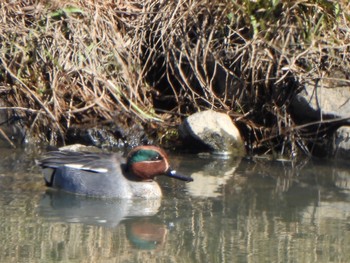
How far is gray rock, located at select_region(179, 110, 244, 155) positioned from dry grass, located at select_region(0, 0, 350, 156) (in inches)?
9.2

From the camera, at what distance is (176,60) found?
8328mm

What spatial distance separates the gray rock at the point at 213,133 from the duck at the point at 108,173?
4.27 feet

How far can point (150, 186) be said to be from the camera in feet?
21.1

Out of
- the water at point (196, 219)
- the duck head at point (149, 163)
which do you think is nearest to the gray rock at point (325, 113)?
the water at point (196, 219)

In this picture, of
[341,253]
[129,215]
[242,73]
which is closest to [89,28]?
[242,73]

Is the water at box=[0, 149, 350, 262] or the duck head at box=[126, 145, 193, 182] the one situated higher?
the duck head at box=[126, 145, 193, 182]

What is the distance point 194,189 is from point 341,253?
67.4 inches

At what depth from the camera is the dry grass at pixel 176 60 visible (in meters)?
8.02

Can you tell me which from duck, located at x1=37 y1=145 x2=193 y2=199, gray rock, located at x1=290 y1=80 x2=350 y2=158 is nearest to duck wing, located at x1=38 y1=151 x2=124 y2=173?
duck, located at x1=37 y1=145 x2=193 y2=199

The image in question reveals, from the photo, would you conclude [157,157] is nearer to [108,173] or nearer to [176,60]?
[108,173]

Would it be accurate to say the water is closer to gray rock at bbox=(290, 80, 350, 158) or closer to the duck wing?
the duck wing

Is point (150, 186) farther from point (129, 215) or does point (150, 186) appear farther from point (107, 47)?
point (107, 47)

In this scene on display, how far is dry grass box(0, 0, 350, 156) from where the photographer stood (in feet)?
26.3

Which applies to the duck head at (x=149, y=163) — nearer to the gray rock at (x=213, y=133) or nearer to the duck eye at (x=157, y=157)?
→ the duck eye at (x=157, y=157)
